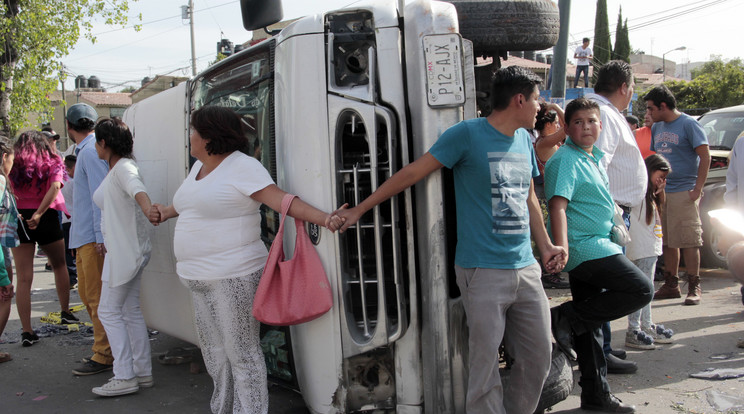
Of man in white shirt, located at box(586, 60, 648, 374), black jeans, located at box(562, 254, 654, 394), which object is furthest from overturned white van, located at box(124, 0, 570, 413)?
man in white shirt, located at box(586, 60, 648, 374)

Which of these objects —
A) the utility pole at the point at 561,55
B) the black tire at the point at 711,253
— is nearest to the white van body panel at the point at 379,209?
the utility pole at the point at 561,55

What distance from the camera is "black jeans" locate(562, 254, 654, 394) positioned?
3.45 meters

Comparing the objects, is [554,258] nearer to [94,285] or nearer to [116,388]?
Answer: [116,388]

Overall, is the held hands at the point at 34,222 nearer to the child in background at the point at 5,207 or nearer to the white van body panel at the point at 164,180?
the child in background at the point at 5,207

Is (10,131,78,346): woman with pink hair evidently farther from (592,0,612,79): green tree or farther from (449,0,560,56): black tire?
(592,0,612,79): green tree

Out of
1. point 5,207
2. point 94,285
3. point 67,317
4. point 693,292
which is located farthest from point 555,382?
point 67,317

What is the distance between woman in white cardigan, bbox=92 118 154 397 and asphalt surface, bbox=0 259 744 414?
0.20 meters

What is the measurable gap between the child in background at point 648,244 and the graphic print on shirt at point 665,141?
1593 millimetres

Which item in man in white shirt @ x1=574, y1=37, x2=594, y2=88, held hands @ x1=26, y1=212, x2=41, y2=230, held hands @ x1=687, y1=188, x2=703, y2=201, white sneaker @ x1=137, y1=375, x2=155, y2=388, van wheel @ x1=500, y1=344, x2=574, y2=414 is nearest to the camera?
van wheel @ x1=500, y1=344, x2=574, y2=414

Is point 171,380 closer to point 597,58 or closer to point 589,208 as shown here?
point 589,208

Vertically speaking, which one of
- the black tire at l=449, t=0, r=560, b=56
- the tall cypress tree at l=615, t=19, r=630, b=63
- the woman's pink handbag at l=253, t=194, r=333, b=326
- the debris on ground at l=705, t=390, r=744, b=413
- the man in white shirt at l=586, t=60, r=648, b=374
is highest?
the tall cypress tree at l=615, t=19, r=630, b=63

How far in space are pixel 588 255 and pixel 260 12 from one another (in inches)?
89.3

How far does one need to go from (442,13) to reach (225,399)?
2.33 meters

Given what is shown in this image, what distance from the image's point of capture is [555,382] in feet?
11.0
